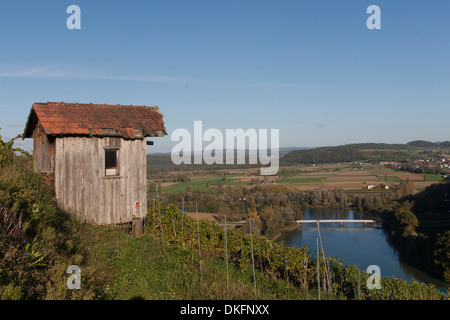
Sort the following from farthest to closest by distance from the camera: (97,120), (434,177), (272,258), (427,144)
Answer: (427,144)
(434,177)
(97,120)
(272,258)

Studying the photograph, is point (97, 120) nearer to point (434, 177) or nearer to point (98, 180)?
point (98, 180)

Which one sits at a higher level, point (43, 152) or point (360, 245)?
point (43, 152)

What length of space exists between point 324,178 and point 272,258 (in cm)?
7262

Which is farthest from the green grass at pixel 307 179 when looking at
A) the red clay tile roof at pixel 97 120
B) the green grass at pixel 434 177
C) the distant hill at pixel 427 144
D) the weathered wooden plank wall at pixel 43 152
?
the distant hill at pixel 427 144

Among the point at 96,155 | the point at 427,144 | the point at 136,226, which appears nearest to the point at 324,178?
the point at 136,226

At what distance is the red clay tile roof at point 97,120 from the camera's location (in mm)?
9938

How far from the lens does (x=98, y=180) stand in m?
10.4

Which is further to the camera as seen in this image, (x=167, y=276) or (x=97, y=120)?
(x=97, y=120)

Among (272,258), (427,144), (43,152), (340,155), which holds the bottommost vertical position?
(272,258)

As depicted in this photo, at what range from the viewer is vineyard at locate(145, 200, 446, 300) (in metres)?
7.89

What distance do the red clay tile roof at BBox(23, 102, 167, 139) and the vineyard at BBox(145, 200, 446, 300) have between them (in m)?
2.71

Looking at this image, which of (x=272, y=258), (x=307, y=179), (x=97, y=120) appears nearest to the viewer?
(x=272, y=258)
